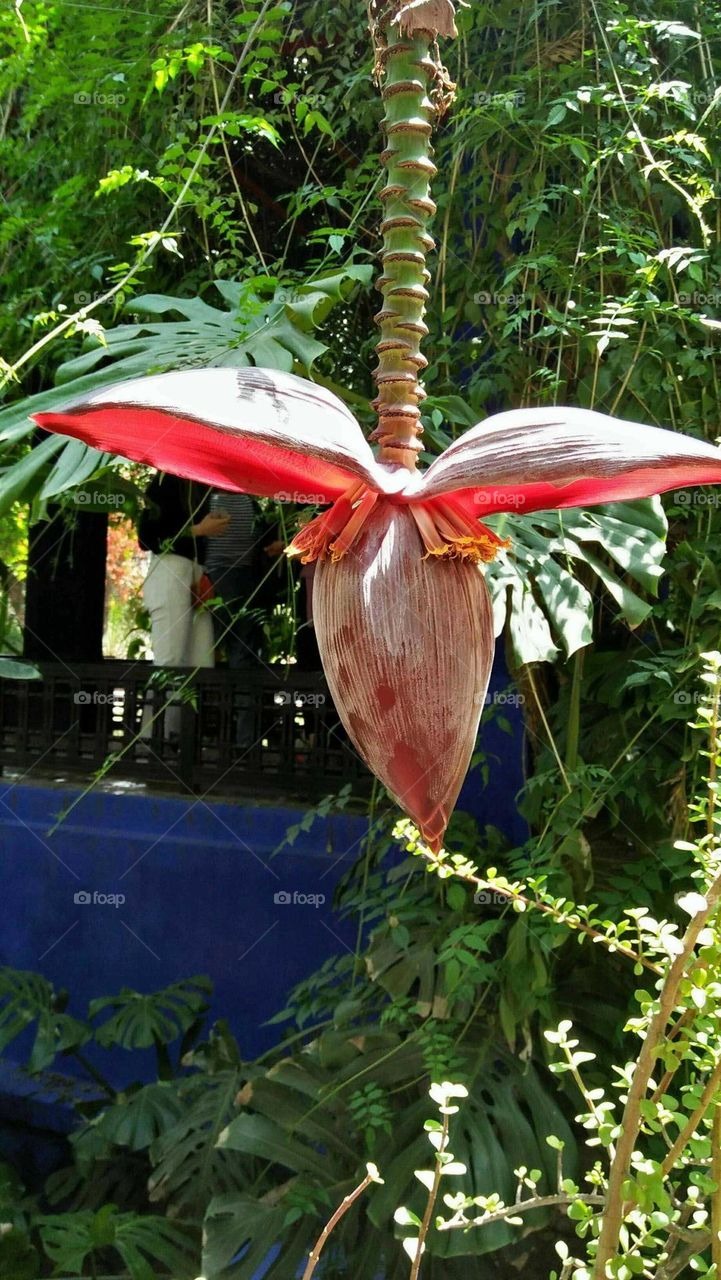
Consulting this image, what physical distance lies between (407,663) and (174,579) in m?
1.99

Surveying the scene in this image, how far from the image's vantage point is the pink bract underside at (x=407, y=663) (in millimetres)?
244

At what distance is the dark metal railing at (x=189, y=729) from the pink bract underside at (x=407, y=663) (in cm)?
156

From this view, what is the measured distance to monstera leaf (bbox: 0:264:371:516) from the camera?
702 millimetres

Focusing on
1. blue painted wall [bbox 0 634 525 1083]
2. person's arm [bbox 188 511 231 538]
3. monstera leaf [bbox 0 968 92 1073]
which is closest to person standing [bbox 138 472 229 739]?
person's arm [bbox 188 511 231 538]

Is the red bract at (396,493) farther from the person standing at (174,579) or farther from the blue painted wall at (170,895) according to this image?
the person standing at (174,579)

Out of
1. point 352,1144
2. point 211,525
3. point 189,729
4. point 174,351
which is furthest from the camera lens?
point 189,729

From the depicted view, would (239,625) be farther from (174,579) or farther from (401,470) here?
(401,470)

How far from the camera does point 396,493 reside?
0.26m

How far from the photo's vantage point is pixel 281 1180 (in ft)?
5.41

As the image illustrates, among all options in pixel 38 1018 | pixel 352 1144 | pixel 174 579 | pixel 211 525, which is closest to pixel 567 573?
pixel 352 1144

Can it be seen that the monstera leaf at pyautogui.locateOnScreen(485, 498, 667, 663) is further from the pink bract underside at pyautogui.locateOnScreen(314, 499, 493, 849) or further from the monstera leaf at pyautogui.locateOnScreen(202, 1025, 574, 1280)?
the monstera leaf at pyautogui.locateOnScreen(202, 1025, 574, 1280)

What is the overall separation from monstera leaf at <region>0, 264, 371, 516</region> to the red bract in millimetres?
324

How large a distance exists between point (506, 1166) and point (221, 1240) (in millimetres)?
363

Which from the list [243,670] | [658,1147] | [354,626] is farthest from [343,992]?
[354,626]
